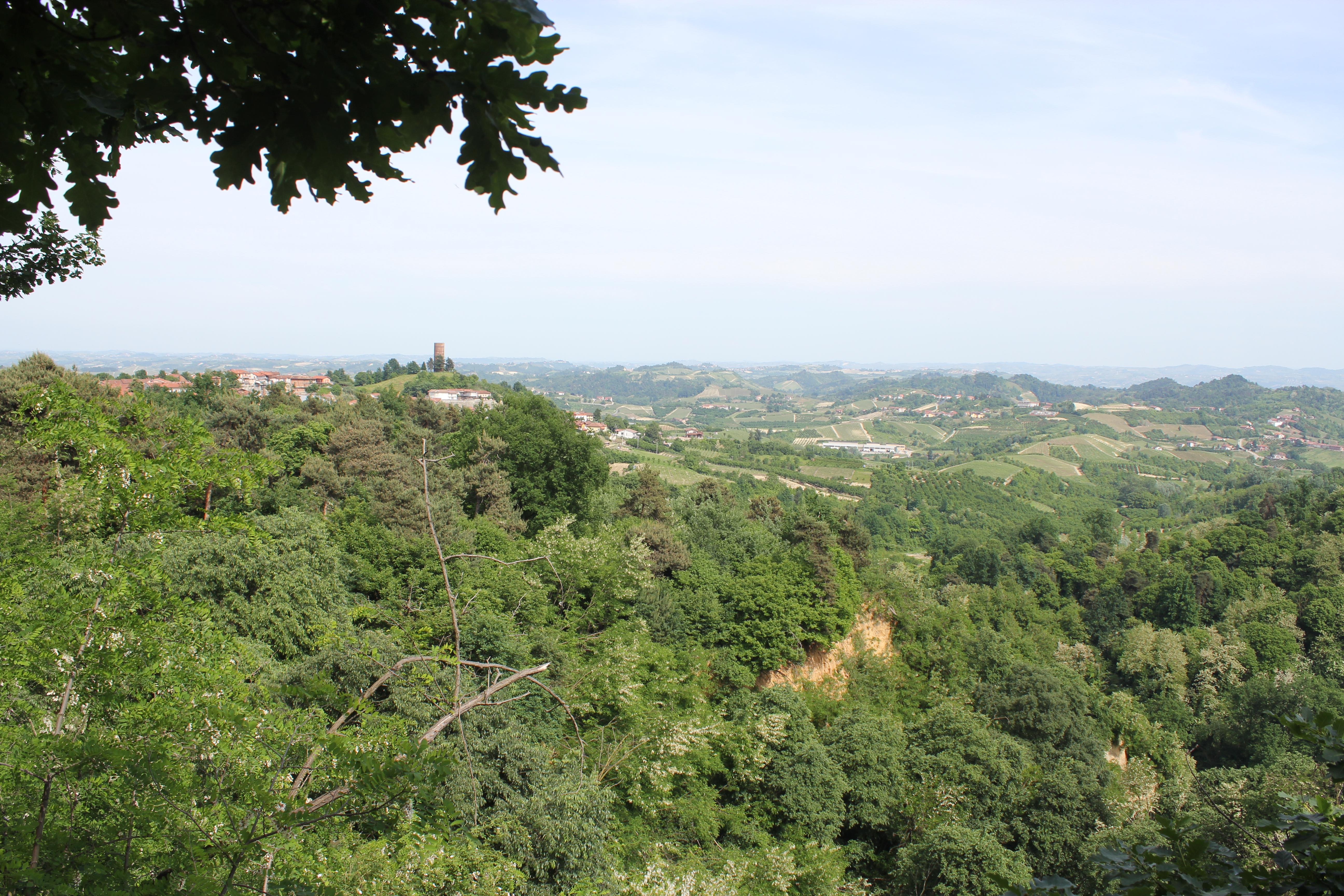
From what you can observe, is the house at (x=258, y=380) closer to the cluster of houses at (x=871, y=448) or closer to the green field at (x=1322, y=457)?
the cluster of houses at (x=871, y=448)

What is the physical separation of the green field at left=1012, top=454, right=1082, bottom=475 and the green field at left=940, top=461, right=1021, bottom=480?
371 centimetres

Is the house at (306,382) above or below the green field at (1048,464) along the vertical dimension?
above

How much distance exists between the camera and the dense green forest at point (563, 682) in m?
4.06

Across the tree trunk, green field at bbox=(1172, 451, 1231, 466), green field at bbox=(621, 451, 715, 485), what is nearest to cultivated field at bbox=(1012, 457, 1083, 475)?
green field at bbox=(1172, 451, 1231, 466)

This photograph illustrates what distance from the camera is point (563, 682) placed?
1487cm

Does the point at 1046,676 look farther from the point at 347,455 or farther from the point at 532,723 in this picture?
the point at 347,455

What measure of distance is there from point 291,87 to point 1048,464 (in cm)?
12784

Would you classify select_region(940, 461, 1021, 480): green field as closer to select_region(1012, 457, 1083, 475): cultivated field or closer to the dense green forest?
select_region(1012, 457, 1083, 475): cultivated field

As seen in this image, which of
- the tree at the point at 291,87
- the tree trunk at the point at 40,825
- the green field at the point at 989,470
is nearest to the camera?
the tree at the point at 291,87

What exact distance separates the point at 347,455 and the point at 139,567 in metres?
19.9

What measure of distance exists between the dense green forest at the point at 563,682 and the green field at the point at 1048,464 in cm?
6548

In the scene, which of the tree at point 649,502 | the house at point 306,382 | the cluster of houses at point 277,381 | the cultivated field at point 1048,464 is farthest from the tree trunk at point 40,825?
the cultivated field at point 1048,464

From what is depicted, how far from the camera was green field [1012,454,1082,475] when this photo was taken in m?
108

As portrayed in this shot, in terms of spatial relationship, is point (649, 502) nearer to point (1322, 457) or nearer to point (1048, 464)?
point (1048, 464)
